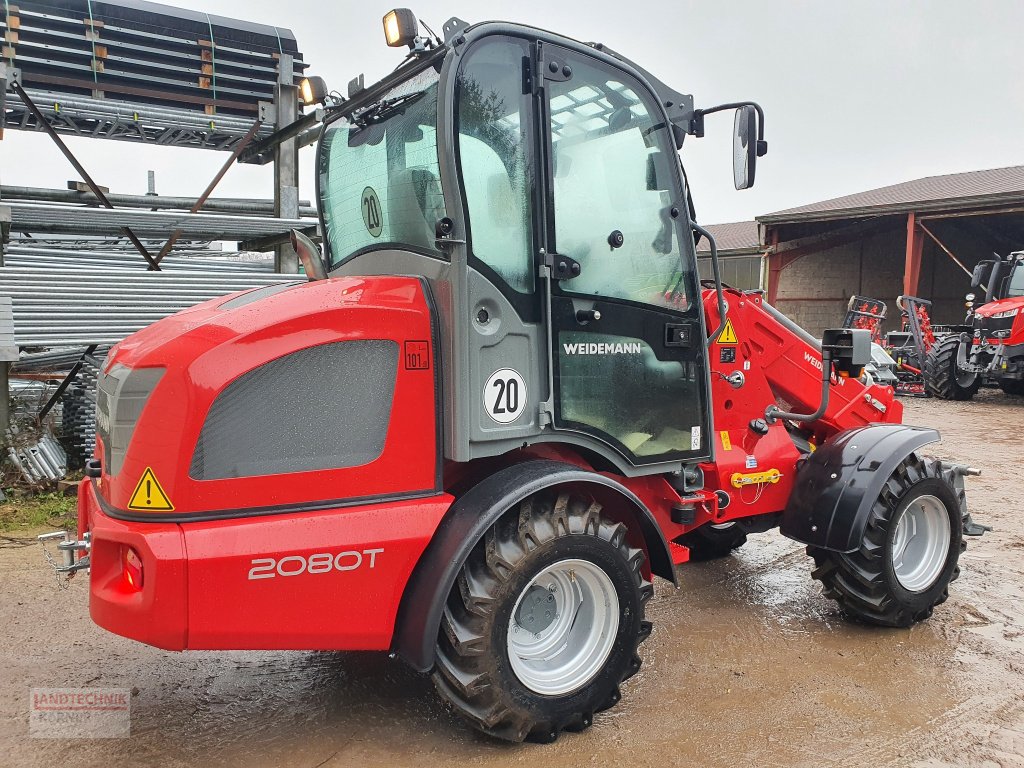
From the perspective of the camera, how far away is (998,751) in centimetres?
279

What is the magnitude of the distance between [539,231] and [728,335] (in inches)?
54.9

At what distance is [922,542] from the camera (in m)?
4.10

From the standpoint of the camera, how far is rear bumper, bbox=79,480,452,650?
7.55ft

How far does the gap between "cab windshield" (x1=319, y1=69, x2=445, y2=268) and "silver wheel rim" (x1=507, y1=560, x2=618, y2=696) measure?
4.27 feet

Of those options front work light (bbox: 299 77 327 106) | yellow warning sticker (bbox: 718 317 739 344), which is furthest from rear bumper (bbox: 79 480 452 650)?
front work light (bbox: 299 77 327 106)

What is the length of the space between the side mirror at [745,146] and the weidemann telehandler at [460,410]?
0.01 m

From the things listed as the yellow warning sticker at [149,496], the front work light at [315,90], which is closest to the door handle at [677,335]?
the front work light at [315,90]

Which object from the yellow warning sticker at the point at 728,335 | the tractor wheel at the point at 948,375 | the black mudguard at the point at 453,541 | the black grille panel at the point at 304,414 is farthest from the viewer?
the tractor wheel at the point at 948,375

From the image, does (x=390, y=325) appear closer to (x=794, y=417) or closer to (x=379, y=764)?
(x=379, y=764)

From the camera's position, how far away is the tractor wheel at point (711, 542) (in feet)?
16.1

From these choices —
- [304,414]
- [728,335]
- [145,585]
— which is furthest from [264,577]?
[728,335]

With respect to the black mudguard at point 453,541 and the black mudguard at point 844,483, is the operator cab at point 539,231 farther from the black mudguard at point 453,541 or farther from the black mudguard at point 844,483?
the black mudguard at point 844,483

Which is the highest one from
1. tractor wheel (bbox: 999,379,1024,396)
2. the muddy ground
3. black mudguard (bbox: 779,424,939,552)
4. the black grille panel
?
the black grille panel

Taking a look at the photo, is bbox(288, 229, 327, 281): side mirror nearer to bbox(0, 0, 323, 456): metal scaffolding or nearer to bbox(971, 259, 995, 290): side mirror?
bbox(0, 0, 323, 456): metal scaffolding
